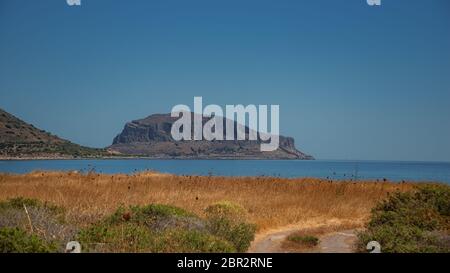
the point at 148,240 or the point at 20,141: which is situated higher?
the point at 20,141

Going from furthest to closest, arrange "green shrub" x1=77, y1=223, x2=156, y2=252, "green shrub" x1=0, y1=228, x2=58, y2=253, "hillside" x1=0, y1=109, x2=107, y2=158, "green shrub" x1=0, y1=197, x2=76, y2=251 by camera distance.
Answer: "hillside" x1=0, y1=109, x2=107, y2=158
"green shrub" x1=0, y1=197, x2=76, y2=251
"green shrub" x1=77, y1=223, x2=156, y2=252
"green shrub" x1=0, y1=228, x2=58, y2=253

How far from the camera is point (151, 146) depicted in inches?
1857

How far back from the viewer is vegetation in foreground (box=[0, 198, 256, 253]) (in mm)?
7027

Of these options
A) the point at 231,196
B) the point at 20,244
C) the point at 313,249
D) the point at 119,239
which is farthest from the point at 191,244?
the point at 231,196

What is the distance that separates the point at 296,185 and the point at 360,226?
8.61m

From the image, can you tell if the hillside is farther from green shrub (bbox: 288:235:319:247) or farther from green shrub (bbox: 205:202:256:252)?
green shrub (bbox: 288:235:319:247)

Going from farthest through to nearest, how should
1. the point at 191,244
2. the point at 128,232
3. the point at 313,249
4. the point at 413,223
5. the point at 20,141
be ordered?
the point at 20,141, the point at 413,223, the point at 313,249, the point at 128,232, the point at 191,244

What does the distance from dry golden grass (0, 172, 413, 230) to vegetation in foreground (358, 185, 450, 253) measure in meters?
2.21

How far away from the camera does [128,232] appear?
8234 millimetres

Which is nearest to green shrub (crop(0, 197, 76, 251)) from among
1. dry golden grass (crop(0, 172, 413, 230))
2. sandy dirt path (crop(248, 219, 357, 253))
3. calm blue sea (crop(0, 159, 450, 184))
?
dry golden grass (crop(0, 172, 413, 230))

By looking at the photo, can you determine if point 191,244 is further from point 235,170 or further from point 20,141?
point 235,170

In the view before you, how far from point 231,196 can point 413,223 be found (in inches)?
349
